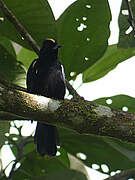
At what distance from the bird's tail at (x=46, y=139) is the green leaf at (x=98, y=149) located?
3.4 inches

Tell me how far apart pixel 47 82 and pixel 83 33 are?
47 centimetres

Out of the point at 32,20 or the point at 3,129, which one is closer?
the point at 3,129

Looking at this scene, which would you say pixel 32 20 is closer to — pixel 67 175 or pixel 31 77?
pixel 31 77

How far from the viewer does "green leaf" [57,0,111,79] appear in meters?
2.81

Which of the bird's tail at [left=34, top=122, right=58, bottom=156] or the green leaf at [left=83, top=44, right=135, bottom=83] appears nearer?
the bird's tail at [left=34, top=122, right=58, bottom=156]

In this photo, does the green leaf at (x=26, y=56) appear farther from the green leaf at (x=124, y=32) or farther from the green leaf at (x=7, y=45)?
the green leaf at (x=124, y=32)

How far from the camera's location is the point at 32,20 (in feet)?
9.02

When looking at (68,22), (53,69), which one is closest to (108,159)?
(53,69)

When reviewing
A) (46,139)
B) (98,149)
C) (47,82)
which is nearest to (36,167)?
(46,139)

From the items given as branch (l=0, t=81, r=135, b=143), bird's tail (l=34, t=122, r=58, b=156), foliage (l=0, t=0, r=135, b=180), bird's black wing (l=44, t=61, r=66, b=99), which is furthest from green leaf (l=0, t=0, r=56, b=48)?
branch (l=0, t=81, r=135, b=143)

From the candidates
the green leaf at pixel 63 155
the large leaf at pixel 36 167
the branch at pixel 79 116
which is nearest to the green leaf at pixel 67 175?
the large leaf at pixel 36 167

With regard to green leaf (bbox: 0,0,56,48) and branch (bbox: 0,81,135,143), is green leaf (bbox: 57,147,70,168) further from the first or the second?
branch (bbox: 0,81,135,143)

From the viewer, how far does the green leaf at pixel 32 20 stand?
2654 mm

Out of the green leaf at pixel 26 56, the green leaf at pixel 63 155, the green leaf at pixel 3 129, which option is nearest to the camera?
the green leaf at pixel 3 129
